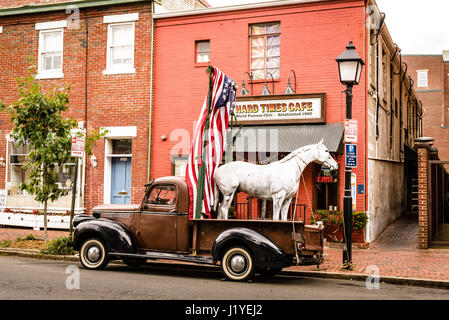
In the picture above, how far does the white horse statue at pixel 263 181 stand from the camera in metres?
10.5

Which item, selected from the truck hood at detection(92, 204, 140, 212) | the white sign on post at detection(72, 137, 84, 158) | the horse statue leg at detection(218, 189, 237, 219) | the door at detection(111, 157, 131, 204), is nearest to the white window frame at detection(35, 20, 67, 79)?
the door at detection(111, 157, 131, 204)

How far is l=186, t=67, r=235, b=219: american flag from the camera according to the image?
10219mm

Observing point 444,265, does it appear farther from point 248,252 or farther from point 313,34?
point 313,34

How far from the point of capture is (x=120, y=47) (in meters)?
17.8

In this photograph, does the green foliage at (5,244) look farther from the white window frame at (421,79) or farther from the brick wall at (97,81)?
the white window frame at (421,79)

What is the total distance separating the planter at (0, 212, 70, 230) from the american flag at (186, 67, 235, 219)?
8.62 metres

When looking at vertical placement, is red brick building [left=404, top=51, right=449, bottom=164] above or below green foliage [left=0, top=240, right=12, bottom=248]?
above

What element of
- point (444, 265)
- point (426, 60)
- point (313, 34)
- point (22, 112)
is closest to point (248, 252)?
point (444, 265)

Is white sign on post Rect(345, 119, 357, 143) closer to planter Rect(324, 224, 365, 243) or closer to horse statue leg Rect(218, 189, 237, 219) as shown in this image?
horse statue leg Rect(218, 189, 237, 219)

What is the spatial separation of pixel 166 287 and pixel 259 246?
1749mm

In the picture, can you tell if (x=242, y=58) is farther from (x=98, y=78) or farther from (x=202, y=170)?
(x=202, y=170)

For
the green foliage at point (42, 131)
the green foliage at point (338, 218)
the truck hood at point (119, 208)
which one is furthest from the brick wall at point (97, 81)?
the truck hood at point (119, 208)

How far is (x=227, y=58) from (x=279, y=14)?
2081 mm

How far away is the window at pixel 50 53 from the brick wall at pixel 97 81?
0.22m
